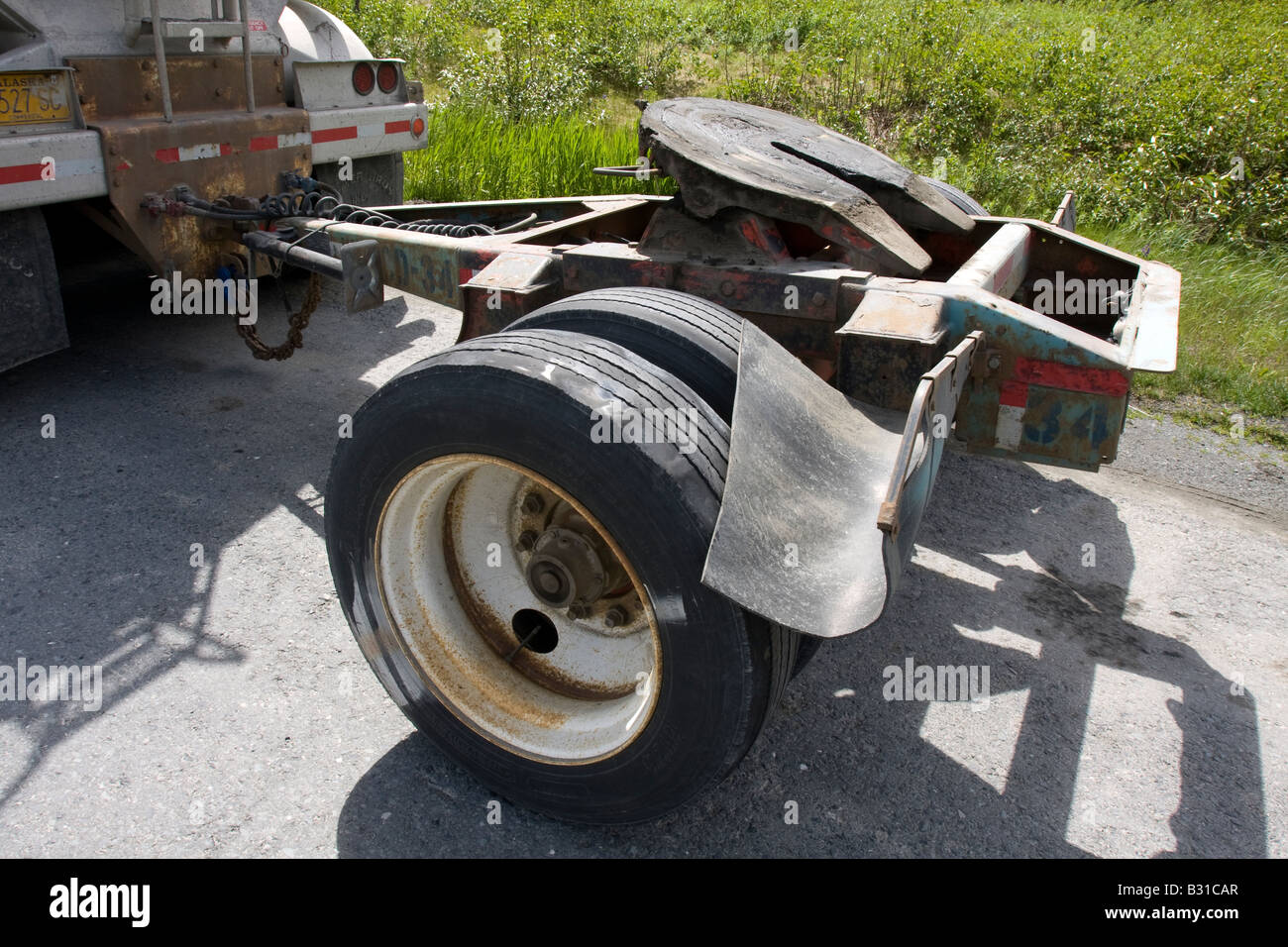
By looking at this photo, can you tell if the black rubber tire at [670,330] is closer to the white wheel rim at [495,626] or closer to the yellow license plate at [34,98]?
the white wheel rim at [495,626]

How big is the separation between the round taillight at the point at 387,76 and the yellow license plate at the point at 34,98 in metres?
1.92

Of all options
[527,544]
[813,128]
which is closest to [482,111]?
[813,128]

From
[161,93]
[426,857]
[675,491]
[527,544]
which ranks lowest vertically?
[426,857]

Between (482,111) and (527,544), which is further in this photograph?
(482,111)

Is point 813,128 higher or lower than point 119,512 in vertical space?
higher

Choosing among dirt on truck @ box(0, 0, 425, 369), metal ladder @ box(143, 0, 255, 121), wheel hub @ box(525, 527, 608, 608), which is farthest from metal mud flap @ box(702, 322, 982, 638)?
metal ladder @ box(143, 0, 255, 121)

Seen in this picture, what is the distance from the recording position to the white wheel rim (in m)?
2.46

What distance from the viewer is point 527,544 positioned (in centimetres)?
263

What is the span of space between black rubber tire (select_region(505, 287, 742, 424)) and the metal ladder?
2.72 m

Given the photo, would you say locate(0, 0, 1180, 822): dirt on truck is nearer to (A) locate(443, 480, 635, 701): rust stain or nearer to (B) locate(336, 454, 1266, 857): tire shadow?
(A) locate(443, 480, 635, 701): rust stain

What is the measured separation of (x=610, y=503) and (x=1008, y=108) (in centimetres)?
953

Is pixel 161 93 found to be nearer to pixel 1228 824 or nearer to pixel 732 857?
pixel 732 857

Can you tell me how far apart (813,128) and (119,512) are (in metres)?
3.10

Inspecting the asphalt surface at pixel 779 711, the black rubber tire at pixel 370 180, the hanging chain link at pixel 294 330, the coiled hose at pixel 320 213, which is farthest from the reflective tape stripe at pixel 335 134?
the asphalt surface at pixel 779 711
